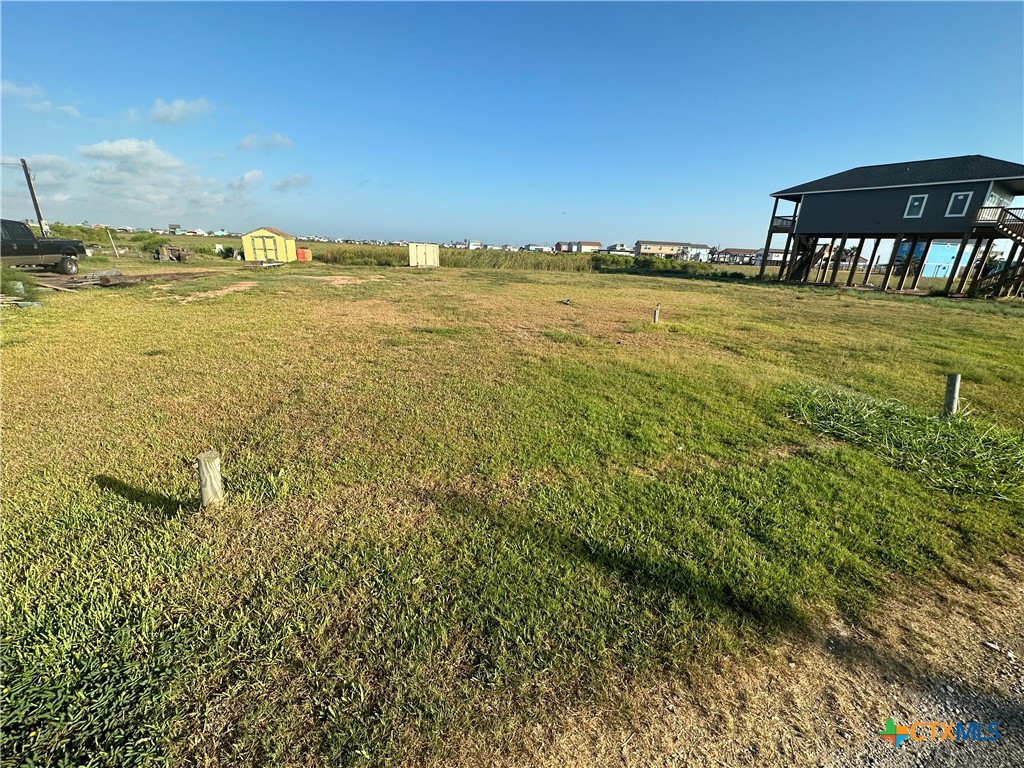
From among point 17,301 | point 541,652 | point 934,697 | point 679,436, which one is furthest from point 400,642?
point 17,301

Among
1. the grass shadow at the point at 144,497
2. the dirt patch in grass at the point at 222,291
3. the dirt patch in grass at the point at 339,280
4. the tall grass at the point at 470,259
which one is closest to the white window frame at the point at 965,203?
the tall grass at the point at 470,259

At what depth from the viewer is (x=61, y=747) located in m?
1.62

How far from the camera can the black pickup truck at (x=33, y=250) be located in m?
13.8

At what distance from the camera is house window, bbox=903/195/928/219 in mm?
20500

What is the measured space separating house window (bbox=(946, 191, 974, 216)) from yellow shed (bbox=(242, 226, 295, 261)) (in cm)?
3928

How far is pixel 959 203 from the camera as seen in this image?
19.4 metres

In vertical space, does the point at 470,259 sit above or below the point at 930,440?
above

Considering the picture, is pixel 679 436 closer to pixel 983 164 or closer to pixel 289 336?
pixel 289 336

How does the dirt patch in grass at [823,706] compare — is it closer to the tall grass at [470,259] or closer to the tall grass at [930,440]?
the tall grass at [930,440]

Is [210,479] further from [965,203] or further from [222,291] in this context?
[965,203]

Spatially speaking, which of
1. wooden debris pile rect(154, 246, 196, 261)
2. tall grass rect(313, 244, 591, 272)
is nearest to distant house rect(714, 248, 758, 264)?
tall grass rect(313, 244, 591, 272)

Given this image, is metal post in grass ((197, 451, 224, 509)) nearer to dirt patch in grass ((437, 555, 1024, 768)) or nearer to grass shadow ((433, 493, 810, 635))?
grass shadow ((433, 493, 810, 635))

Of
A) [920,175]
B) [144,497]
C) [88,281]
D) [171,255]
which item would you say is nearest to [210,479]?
[144,497]

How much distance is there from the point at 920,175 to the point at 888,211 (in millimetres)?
1981
